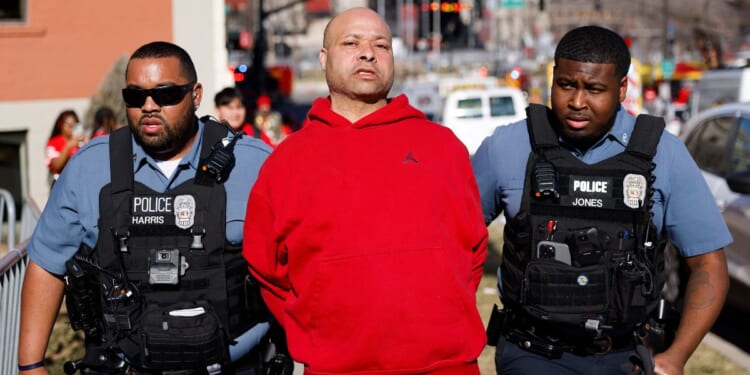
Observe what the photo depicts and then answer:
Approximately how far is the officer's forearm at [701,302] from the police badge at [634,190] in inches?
12.2

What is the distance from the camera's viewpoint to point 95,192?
3695 millimetres

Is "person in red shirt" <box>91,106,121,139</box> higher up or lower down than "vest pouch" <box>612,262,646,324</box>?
higher up

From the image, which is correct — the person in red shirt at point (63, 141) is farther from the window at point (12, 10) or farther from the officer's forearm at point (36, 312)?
the officer's forearm at point (36, 312)

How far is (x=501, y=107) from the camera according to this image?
2314 cm

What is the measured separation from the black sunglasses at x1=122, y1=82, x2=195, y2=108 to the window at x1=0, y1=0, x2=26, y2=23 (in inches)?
467

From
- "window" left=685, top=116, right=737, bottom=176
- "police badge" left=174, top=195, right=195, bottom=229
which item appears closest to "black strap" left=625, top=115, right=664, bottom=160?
"police badge" left=174, top=195, right=195, bottom=229

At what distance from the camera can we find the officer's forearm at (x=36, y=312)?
3752 millimetres

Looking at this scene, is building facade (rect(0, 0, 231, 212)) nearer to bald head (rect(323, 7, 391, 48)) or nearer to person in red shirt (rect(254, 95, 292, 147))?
person in red shirt (rect(254, 95, 292, 147))

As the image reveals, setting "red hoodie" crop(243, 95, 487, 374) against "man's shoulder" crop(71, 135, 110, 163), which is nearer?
"red hoodie" crop(243, 95, 487, 374)

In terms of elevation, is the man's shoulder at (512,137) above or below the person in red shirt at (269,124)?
above

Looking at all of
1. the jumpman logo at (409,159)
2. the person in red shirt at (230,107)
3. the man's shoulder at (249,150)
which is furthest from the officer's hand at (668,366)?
the person in red shirt at (230,107)

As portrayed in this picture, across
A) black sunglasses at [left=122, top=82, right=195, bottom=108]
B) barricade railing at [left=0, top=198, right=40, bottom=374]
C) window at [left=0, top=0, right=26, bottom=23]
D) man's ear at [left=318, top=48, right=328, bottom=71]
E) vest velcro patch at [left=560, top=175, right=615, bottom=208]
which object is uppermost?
window at [left=0, top=0, right=26, bottom=23]

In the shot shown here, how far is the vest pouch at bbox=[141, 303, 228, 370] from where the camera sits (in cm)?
356

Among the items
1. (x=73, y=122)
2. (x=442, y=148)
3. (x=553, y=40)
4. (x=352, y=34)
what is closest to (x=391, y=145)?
(x=442, y=148)
